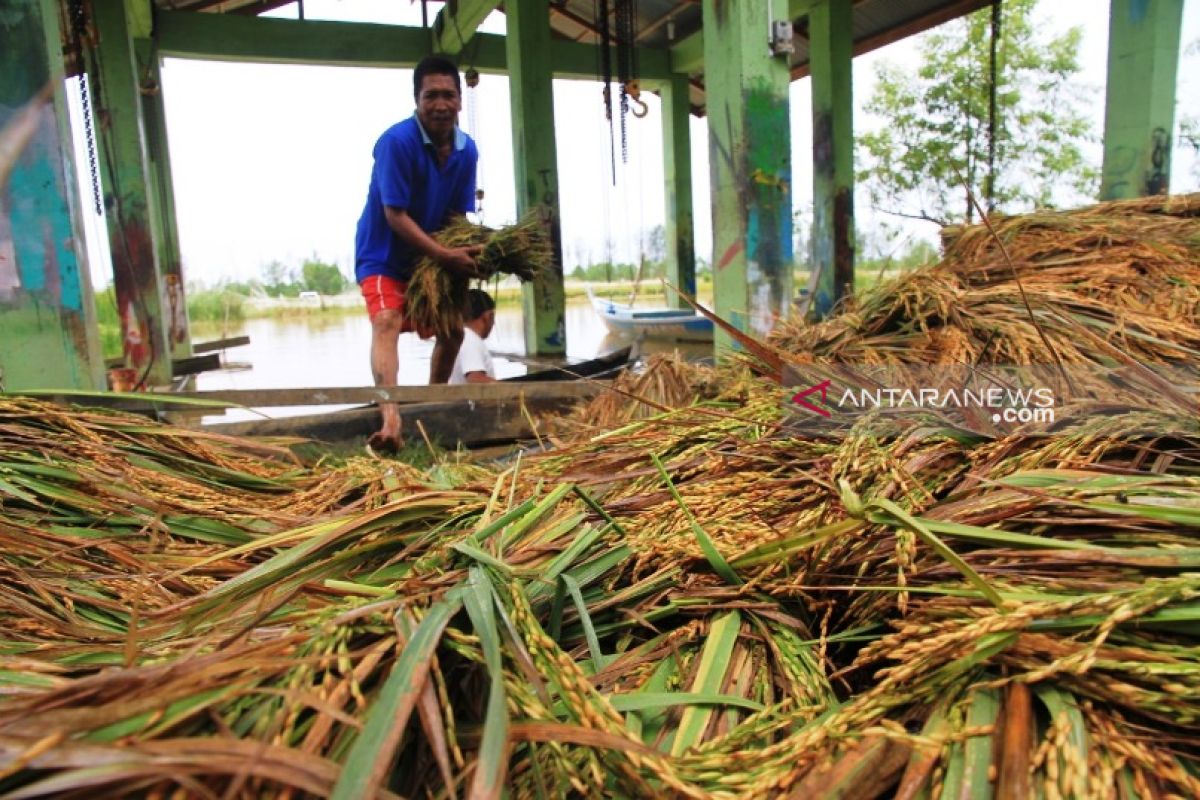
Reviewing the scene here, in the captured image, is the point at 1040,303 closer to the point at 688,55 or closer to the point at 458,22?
the point at 458,22

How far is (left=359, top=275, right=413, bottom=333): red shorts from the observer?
4234 mm

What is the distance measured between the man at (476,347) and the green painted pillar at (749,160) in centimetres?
150

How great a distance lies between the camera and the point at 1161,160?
5457 mm

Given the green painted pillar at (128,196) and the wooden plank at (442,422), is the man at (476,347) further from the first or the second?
the green painted pillar at (128,196)

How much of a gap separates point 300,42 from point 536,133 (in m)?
4.57

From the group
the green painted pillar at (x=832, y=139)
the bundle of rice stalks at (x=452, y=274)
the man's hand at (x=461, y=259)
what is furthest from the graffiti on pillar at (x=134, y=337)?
the green painted pillar at (x=832, y=139)

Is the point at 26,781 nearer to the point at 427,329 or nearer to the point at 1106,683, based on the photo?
the point at 1106,683

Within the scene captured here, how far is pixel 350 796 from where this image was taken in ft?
2.20

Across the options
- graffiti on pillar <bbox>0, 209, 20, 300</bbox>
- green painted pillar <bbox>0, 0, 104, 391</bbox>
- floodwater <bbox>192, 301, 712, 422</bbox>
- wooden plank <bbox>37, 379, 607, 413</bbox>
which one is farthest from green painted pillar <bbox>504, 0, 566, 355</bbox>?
graffiti on pillar <bbox>0, 209, 20, 300</bbox>

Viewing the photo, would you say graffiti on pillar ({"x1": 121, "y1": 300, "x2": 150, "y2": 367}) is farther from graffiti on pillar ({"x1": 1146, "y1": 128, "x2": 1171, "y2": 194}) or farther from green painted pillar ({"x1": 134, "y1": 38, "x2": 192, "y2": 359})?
graffiti on pillar ({"x1": 1146, "y1": 128, "x2": 1171, "y2": 194})

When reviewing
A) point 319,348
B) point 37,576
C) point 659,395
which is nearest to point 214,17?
point 319,348

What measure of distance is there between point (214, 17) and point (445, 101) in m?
7.38

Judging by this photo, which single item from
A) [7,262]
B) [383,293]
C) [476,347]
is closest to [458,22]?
[476,347]

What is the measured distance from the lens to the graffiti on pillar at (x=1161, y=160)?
545 cm
